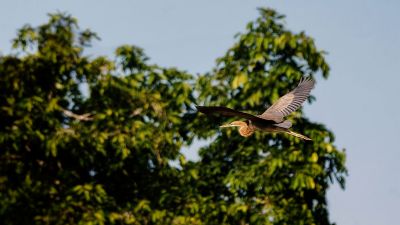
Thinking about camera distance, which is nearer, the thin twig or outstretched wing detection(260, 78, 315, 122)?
outstretched wing detection(260, 78, 315, 122)

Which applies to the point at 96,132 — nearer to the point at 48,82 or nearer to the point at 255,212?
the point at 48,82

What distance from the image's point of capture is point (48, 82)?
505 inches

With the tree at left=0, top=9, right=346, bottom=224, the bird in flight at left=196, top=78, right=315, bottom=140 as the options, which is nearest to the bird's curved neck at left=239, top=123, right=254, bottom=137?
the bird in flight at left=196, top=78, right=315, bottom=140

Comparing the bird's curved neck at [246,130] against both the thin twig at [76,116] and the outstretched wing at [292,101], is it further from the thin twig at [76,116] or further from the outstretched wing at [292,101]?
the thin twig at [76,116]

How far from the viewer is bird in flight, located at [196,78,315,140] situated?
7.03m

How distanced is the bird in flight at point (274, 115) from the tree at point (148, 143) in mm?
3077

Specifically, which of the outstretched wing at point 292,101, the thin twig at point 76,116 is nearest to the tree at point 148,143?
the thin twig at point 76,116

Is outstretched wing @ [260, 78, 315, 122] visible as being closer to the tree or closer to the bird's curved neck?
the bird's curved neck

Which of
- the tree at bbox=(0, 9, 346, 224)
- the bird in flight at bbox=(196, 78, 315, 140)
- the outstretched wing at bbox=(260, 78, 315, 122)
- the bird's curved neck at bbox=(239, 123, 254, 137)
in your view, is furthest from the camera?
the tree at bbox=(0, 9, 346, 224)

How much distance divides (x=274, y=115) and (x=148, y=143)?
4049mm

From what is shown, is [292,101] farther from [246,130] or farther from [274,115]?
[246,130]

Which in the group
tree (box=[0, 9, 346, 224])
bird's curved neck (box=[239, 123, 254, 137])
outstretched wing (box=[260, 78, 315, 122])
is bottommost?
bird's curved neck (box=[239, 123, 254, 137])

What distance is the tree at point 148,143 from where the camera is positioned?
12070 mm

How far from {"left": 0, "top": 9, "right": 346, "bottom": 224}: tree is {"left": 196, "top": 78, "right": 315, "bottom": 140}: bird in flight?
3077 millimetres
